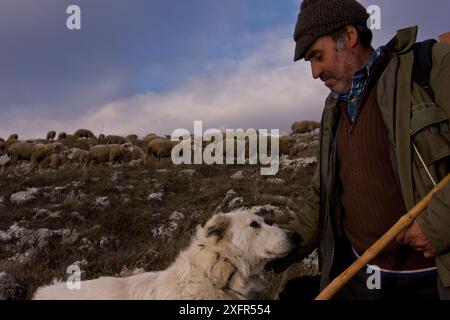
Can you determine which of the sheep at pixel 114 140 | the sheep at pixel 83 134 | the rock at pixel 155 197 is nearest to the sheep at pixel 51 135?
the sheep at pixel 83 134

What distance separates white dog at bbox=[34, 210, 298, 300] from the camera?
434 cm

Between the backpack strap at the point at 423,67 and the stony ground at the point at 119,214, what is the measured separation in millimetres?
3072

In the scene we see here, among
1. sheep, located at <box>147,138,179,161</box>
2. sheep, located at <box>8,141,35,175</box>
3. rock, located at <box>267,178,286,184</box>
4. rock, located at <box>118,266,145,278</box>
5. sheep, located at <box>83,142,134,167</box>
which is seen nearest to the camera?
rock, located at <box>118,266,145,278</box>

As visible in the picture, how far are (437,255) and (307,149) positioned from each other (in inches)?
804

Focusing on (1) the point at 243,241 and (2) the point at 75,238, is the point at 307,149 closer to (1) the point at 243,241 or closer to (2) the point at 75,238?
(2) the point at 75,238

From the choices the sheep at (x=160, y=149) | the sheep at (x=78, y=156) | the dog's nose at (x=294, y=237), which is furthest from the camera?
the sheep at (x=160, y=149)

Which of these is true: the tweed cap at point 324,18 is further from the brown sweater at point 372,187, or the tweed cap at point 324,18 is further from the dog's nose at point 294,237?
the dog's nose at point 294,237

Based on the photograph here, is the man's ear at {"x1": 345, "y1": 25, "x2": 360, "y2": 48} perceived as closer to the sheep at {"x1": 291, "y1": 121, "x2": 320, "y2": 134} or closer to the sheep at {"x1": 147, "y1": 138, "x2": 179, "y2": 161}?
the sheep at {"x1": 147, "y1": 138, "x2": 179, "y2": 161}

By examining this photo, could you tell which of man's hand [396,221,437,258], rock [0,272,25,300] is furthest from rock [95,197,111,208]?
man's hand [396,221,437,258]

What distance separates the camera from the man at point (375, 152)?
3.19 m

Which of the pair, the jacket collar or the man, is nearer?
the man

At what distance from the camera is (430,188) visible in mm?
3225

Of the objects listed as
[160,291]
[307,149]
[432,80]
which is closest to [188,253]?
[160,291]
